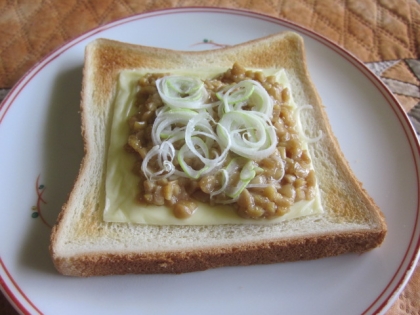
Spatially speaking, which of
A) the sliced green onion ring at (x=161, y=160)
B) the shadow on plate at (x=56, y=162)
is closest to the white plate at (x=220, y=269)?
the shadow on plate at (x=56, y=162)

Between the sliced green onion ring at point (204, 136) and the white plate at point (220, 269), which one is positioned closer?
the white plate at point (220, 269)

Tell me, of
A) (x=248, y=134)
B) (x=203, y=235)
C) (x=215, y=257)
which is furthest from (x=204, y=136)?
(x=215, y=257)

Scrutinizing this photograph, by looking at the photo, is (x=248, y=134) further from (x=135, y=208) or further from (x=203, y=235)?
(x=135, y=208)

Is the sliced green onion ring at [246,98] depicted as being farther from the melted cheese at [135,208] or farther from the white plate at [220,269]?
the white plate at [220,269]

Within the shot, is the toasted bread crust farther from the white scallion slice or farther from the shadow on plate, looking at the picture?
the white scallion slice

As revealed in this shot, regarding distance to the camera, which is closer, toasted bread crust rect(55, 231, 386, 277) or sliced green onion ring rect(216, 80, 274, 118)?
toasted bread crust rect(55, 231, 386, 277)

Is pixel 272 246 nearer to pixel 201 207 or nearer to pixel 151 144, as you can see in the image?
pixel 201 207

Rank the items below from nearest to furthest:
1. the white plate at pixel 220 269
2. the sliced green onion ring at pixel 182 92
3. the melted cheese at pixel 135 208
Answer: the white plate at pixel 220 269 → the melted cheese at pixel 135 208 → the sliced green onion ring at pixel 182 92

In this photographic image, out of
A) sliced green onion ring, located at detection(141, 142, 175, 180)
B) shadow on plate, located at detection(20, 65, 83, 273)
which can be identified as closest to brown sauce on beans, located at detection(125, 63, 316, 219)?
sliced green onion ring, located at detection(141, 142, 175, 180)
